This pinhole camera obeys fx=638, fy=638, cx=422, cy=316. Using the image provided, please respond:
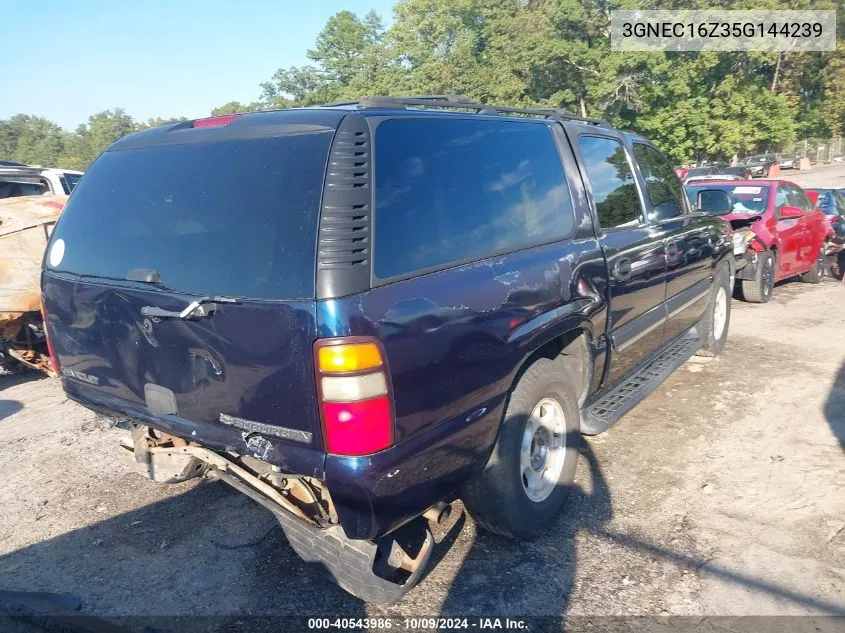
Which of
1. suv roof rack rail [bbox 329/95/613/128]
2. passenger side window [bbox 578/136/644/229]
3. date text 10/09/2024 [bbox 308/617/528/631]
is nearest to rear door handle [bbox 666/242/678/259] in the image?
passenger side window [bbox 578/136/644/229]

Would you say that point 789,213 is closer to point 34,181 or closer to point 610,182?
point 610,182

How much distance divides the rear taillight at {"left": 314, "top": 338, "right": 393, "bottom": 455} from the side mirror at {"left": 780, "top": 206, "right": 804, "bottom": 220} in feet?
26.9

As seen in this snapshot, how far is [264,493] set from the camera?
2.75 metres

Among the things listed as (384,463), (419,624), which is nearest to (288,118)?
(384,463)

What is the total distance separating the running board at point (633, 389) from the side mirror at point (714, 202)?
114 cm

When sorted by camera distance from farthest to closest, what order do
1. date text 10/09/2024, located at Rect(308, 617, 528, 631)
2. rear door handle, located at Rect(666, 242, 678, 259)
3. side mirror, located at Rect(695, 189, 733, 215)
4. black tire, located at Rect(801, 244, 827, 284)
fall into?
black tire, located at Rect(801, 244, 827, 284) → side mirror, located at Rect(695, 189, 733, 215) → rear door handle, located at Rect(666, 242, 678, 259) → date text 10/09/2024, located at Rect(308, 617, 528, 631)

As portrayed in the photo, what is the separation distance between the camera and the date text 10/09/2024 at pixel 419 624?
8.79 feet

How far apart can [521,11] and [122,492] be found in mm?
54279

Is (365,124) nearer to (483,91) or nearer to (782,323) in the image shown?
(782,323)

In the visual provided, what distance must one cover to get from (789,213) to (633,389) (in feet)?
20.1

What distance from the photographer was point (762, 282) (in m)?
8.57

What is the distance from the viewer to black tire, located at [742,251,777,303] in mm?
8453

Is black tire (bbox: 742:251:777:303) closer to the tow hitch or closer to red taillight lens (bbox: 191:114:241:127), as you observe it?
the tow hitch

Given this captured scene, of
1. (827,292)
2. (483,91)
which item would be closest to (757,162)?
(483,91)
